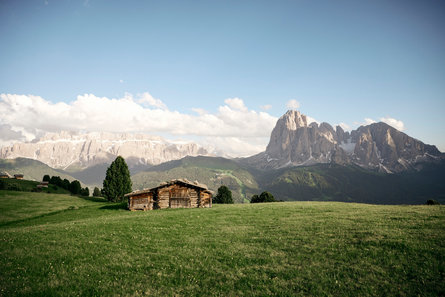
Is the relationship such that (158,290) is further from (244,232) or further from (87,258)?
(244,232)

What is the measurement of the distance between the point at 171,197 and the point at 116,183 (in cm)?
3126

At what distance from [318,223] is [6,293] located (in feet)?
71.7

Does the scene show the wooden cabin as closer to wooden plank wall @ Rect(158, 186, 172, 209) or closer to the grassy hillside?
wooden plank wall @ Rect(158, 186, 172, 209)

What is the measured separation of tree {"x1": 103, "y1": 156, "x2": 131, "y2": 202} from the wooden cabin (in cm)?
2565

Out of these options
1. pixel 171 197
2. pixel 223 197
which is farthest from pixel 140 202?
pixel 223 197

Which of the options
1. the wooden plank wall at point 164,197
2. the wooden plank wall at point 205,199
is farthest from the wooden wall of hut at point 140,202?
the wooden plank wall at point 205,199

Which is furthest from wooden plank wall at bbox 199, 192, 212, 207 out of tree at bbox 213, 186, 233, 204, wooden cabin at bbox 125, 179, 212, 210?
tree at bbox 213, 186, 233, 204

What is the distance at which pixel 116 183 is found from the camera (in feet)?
231

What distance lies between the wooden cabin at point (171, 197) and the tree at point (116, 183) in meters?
25.6

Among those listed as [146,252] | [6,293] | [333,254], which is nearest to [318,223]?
[333,254]

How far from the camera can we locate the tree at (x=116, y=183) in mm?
68938

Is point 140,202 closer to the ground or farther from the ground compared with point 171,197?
closer to the ground

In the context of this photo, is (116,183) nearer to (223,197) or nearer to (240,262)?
(223,197)

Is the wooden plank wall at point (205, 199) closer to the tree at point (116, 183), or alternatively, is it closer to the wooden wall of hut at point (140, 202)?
the wooden wall of hut at point (140, 202)
